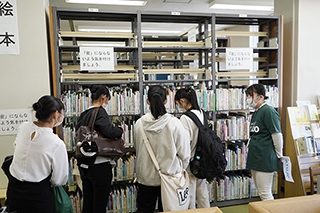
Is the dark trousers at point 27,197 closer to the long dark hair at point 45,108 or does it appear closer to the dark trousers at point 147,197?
the long dark hair at point 45,108

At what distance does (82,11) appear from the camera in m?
2.89

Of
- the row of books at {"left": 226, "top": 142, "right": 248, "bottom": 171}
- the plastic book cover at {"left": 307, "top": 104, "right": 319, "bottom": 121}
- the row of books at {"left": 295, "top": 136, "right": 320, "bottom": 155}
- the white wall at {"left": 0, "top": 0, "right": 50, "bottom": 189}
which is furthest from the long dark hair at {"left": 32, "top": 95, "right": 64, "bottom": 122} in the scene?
the plastic book cover at {"left": 307, "top": 104, "right": 319, "bottom": 121}

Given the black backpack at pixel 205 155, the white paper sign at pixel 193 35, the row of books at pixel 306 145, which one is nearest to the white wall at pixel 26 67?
the black backpack at pixel 205 155

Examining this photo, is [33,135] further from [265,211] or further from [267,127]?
[267,127]

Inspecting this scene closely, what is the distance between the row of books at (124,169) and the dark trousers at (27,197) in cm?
128

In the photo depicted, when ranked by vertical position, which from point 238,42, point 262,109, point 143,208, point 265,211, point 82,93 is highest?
point 238,42

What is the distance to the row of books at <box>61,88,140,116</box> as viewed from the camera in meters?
2.90

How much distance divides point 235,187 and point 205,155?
4.31ft

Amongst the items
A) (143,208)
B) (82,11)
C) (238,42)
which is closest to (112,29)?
(238,42)

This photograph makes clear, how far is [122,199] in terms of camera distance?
307 centimetres

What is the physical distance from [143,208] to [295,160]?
91.7 inches

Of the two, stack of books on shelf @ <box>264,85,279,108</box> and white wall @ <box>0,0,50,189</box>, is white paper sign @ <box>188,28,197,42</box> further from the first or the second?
white wall @ <box>0,0,50,189</box>

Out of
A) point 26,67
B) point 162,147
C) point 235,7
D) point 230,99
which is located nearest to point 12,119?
point 26,67

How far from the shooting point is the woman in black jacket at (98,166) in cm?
227
